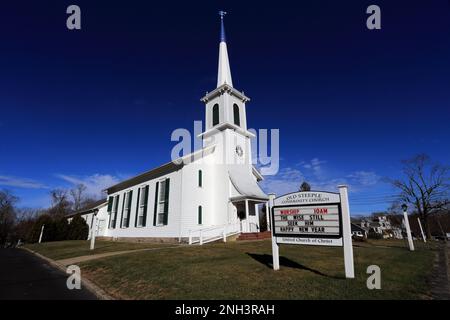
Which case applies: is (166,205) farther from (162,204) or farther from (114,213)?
(114,213)

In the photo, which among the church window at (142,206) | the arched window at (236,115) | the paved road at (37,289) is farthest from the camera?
the arched window at (236,115)

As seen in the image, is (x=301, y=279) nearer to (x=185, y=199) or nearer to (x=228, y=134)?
(x=185, y=199)

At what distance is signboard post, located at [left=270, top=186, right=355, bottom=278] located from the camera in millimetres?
6602

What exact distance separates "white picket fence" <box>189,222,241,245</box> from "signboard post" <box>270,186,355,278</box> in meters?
10.8

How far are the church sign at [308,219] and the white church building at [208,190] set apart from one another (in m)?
10.7

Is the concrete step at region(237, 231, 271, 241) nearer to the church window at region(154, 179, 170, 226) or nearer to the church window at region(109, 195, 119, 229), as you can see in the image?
the church window at region(154, 179, 170, 226)

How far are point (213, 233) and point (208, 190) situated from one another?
3.84 metres

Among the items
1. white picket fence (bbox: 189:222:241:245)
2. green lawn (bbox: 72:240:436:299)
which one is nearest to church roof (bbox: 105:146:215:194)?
white picket fence (bbox: 189:222:241:245)

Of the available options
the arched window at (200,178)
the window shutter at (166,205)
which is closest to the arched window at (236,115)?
the arched window at (200,178)

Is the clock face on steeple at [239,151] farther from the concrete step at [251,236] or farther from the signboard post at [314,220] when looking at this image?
the signboard post at [314,220]

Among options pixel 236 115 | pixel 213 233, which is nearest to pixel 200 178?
pixel 213 233

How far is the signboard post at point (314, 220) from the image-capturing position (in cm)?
660

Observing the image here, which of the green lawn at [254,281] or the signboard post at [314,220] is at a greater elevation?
the signboard post at [314,220]

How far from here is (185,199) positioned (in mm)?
19766
